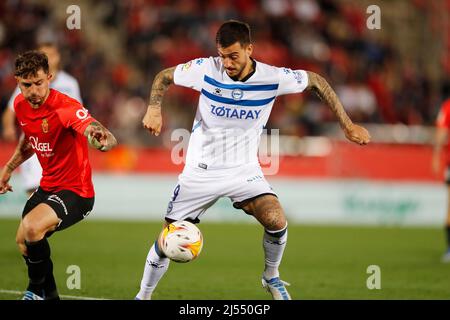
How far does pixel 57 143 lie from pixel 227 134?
1.42m

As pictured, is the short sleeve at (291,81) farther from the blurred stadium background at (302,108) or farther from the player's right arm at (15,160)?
the blurred stadium background at (302,108)

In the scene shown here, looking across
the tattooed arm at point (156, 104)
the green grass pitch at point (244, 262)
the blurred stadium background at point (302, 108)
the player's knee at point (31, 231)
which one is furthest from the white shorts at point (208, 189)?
the blurred stadium background at point (302, 108)

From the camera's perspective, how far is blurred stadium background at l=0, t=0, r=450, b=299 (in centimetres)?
1574

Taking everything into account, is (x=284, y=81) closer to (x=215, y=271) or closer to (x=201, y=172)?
(x=201, y=172)

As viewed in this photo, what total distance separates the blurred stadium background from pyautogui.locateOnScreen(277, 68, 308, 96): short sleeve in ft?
15.4

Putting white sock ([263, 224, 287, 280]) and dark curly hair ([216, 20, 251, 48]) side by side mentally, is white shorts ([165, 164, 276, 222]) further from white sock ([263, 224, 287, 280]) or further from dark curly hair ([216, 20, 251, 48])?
dark curly hair ([216, 20, 251, 48])

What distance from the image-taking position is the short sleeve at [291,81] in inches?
290

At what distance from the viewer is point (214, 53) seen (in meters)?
18.2

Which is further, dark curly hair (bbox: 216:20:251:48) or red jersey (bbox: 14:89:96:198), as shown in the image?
red jersey (bbox: 14:89:96:198)
